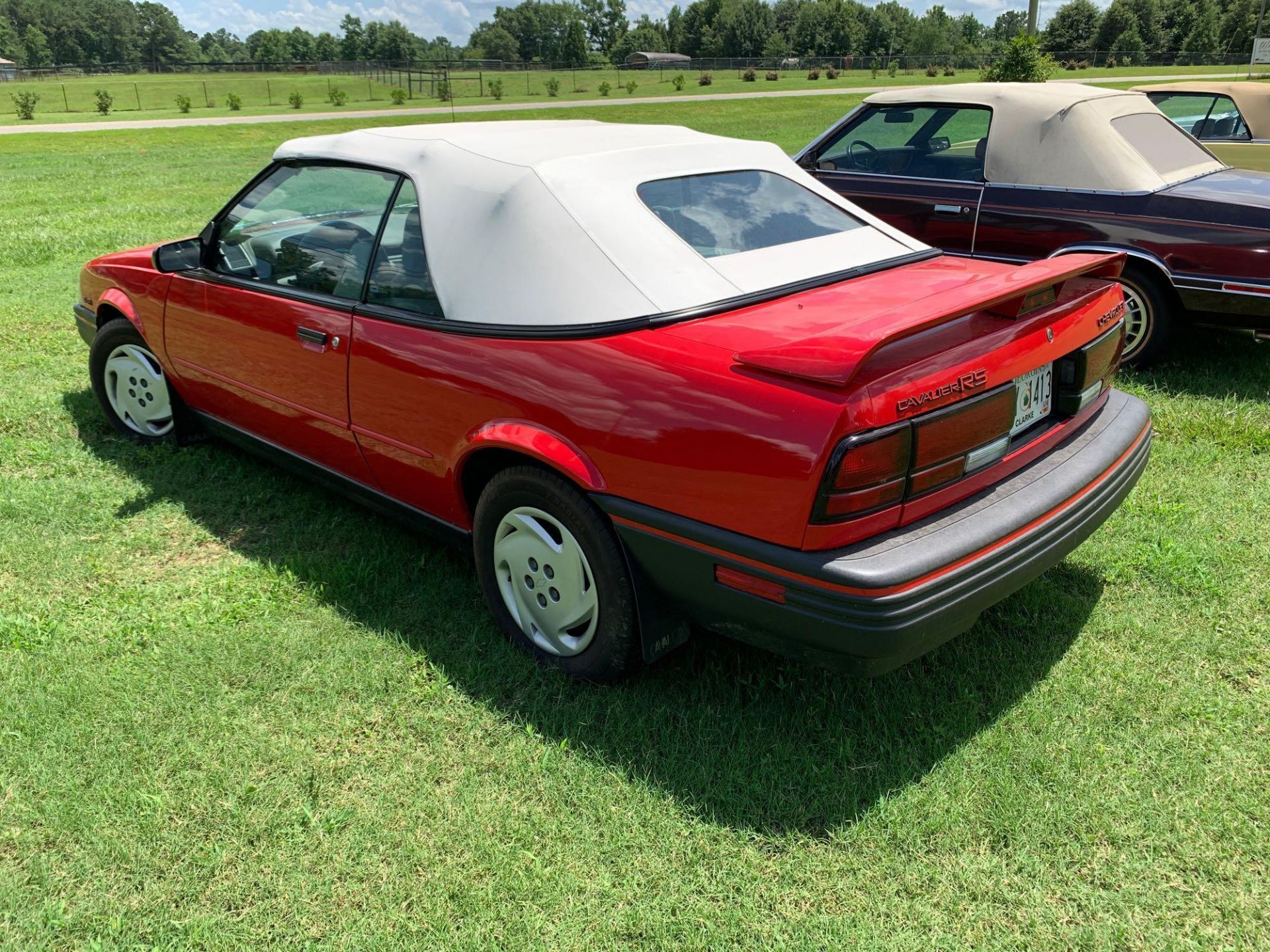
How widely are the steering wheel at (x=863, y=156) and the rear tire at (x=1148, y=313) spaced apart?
6.48ft

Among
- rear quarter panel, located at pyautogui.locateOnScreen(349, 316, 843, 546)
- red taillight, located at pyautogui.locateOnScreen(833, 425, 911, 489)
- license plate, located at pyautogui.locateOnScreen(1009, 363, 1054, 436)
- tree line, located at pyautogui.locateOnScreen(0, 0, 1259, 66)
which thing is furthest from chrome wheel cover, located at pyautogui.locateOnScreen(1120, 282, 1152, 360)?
tree line, located at pyautogui.locateOnScreen(0, 0, 1259, 66)

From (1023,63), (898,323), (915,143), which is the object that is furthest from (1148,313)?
(1023,63)

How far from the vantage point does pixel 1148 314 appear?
218 inches

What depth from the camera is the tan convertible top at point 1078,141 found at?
5.73m

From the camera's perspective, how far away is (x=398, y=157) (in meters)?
3.43

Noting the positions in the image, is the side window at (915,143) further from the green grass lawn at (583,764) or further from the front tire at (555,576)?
the front tire at (555,576)

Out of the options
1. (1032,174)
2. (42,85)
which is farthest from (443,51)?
(1032,174)

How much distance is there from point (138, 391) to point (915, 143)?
5.04m

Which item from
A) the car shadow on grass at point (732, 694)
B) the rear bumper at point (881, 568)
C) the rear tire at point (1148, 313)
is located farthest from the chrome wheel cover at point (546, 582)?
the rear tire at point (1148, 313)

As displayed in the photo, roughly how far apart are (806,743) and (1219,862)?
1.03 meters

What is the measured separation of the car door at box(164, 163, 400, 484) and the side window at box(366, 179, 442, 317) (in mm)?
69

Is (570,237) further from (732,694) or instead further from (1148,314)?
(1148,314)

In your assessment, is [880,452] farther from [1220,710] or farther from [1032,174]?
[1032,174]

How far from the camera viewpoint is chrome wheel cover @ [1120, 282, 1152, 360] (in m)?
5.54
